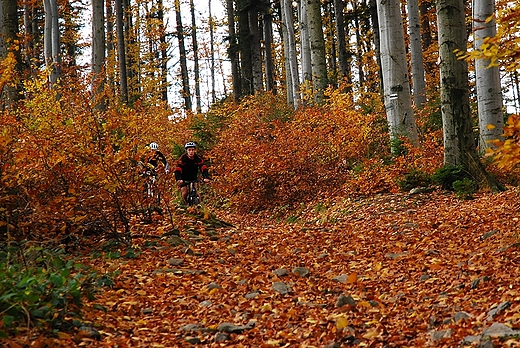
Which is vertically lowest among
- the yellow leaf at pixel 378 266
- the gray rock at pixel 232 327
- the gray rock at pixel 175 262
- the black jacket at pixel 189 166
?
the gray rock at pixel 232 327

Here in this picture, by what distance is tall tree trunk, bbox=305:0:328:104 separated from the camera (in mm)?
16281

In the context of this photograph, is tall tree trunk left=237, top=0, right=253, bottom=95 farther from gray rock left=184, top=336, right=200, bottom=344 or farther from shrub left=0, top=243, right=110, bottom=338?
gray rock left=184, top=336, right=200, bottom=344

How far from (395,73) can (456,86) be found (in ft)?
7.60

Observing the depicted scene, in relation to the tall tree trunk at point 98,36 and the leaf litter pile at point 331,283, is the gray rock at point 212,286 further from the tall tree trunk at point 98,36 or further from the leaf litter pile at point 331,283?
the tall tree trunk at point 98,36

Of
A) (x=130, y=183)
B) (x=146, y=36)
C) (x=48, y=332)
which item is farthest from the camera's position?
(x=146, y=36)

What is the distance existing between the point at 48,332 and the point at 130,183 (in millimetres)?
3644

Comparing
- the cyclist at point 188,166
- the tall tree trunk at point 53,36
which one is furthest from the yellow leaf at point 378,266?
the tall tree trunk at point 53,36

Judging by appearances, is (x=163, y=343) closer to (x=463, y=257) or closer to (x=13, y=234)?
(x=13, y=234)

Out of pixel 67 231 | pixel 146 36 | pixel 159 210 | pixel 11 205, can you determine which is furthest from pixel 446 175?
pixel 146 36

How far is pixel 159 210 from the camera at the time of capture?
8703 mm

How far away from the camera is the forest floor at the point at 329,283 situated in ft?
14.6

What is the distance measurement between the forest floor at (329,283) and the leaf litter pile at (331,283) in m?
0.02

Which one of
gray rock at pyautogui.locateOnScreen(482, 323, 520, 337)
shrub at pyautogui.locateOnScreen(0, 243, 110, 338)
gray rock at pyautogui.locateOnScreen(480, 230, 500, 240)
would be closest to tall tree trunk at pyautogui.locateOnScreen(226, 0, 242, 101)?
gray rock at pyautogui.locateOnScreen(480, 230, 500, 240)

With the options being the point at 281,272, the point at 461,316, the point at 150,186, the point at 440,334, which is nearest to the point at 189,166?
the point at 150,186
